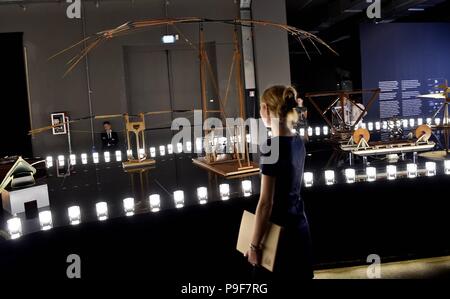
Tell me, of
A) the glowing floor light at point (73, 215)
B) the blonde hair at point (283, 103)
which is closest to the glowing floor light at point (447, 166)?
the blonde hair at point (283, 103)

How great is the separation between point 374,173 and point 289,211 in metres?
1.88

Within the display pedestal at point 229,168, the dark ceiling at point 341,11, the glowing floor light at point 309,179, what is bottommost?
the glowing floor light at point 309,179

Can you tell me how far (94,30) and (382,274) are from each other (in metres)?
6.52


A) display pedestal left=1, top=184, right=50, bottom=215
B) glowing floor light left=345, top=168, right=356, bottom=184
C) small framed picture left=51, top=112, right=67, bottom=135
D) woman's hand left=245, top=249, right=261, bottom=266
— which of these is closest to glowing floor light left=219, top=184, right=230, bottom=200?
glowing floor light left=345, top=168, right=356, bottom=184

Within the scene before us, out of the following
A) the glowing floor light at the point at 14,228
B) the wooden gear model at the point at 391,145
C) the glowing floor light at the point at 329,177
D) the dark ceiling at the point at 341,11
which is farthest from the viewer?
the dark ceiling at the point at 341,11

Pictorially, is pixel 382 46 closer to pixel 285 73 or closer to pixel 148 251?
pixel 285 73

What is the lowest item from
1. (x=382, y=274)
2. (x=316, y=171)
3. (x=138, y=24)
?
(x=382, y=274)

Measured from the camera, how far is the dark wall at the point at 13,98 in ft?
25.2

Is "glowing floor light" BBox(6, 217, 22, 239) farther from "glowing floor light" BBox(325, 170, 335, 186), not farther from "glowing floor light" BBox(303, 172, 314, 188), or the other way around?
"glowing floor light" BBox(325, 170, 335, 186)

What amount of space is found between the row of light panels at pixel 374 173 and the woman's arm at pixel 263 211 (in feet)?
5.52

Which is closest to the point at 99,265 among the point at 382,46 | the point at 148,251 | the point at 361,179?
the point at 148,251

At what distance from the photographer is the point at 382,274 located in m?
3.49

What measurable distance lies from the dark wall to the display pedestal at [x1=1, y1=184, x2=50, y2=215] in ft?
16.4

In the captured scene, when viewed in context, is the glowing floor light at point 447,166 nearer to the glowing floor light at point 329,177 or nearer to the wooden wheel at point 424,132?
the wooden wheel at point 424,132
